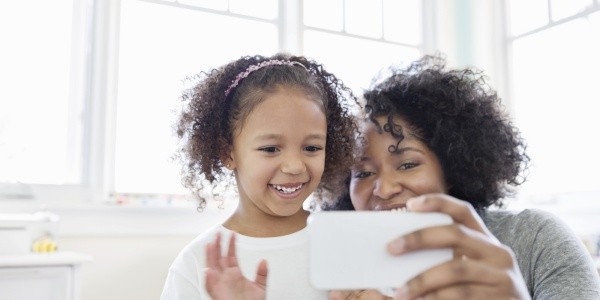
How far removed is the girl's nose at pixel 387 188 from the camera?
1105mm

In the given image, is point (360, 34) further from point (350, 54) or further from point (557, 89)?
point (557, 89)

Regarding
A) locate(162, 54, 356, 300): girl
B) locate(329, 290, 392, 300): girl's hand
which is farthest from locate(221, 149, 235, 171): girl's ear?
locate(329, 290, 392, 300): girl's hand

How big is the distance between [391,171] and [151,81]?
1.73 meters

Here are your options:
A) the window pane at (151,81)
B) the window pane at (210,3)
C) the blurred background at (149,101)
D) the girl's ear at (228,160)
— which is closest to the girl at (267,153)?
the girl's ear at (228,160)

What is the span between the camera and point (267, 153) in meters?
1.07

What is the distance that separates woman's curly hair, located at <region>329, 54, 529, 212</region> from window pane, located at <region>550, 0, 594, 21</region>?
1931 mm

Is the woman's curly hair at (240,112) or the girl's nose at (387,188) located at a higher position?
the woman's curly hair at (240,112)

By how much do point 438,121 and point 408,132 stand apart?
2.6 inches

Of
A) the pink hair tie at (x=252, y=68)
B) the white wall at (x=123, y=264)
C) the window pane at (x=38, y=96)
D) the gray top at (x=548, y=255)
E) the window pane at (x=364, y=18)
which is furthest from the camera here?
the window pane at (x=364, y=18)

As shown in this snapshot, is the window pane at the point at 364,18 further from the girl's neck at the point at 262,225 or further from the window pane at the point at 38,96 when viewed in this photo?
the girl's neck at the point at 262,225

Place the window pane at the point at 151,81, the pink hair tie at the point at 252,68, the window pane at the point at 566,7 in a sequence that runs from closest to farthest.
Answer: the pink hair tie at the point at 252,68 < the window pane at the point at 151,81 < the window pane at the point at 566,7

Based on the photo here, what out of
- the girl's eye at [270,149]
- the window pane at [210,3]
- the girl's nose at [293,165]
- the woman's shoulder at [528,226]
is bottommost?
the woman's shoulder at [528,226]

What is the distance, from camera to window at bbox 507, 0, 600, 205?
2766 mm

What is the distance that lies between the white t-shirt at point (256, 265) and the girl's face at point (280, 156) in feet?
0.21
